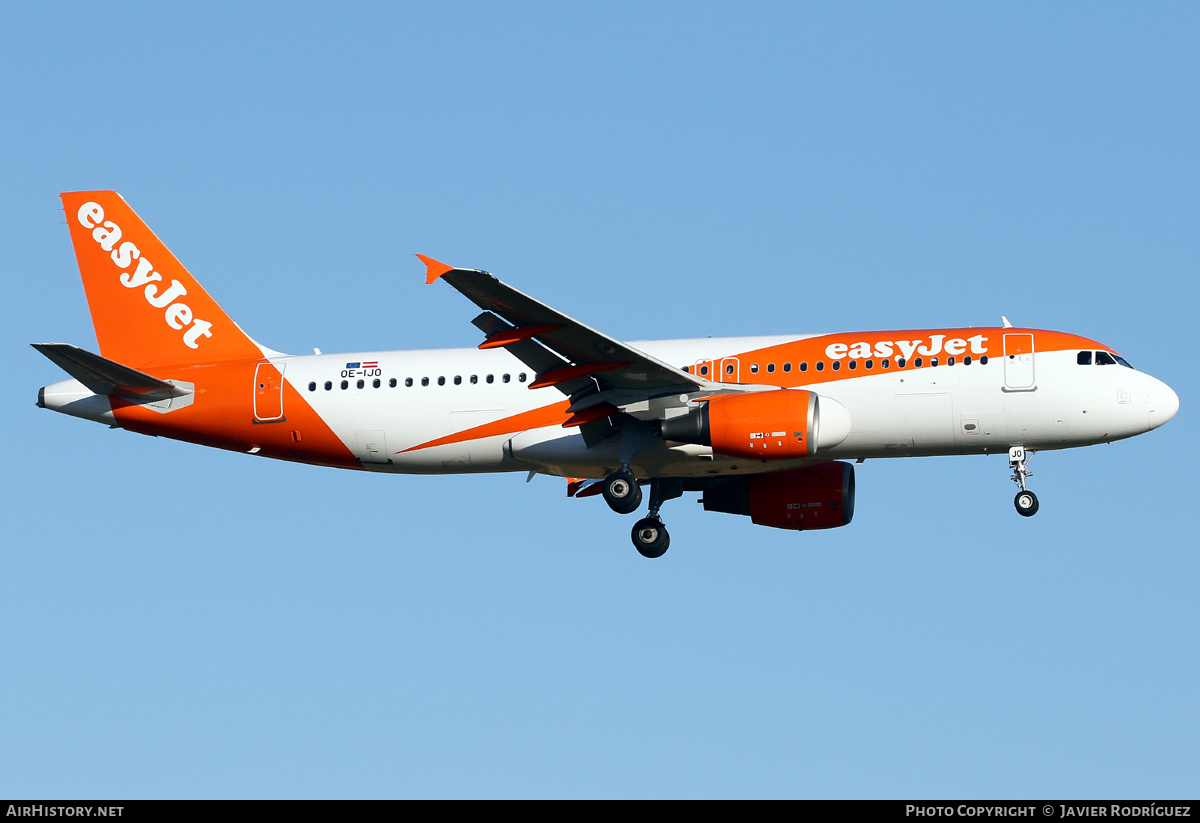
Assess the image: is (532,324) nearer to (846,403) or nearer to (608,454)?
(608,454)

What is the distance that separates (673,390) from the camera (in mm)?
37719

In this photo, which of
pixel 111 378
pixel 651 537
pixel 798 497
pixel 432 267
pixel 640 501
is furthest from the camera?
pixel 798 497

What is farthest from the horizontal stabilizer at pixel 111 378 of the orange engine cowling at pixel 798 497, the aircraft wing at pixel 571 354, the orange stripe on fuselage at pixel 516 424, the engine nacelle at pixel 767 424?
the orange engine cowling at pixel 798 497

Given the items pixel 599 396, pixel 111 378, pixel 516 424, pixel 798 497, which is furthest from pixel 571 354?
pixel 111 378

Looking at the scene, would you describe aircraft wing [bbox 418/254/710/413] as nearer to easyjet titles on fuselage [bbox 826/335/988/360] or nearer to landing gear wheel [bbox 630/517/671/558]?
easyjet titles on fuselage [bbox 826/335/988/360]

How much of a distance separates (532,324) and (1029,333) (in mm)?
12149

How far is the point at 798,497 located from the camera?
1657 inches

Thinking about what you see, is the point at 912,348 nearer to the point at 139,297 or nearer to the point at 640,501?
the point at 640,501

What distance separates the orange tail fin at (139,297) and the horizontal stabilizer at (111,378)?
5.17ft

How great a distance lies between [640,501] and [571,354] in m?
4.40

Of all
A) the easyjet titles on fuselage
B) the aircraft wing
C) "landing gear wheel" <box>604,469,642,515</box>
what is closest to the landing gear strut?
"landing gear wheel" <box>604,469,642,515</box>
